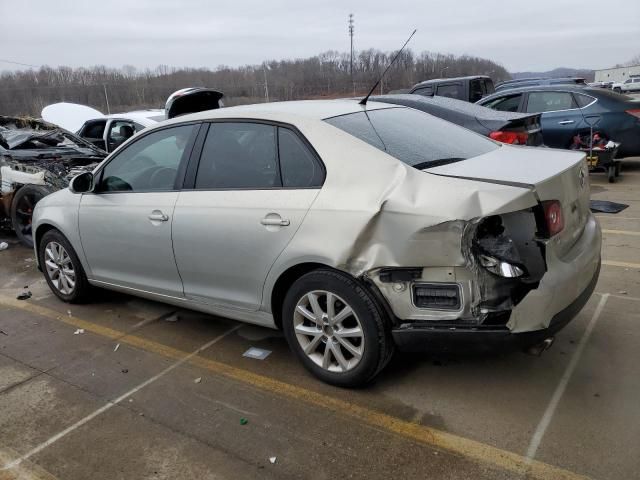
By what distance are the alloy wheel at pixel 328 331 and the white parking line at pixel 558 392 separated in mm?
944

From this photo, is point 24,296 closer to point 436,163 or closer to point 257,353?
point 257,353

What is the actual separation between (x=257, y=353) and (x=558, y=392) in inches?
74.4

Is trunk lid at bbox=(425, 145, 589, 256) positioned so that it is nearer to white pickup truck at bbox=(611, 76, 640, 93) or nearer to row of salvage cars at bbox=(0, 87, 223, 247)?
row of salvage cars at bbox=(0, 87, 223, 247)

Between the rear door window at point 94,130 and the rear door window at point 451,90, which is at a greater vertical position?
the rear door window at point 451,90

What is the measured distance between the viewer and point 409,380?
322 centimetres

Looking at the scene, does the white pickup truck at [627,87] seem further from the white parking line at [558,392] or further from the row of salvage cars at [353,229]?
the row of salvage cars at [353,229]

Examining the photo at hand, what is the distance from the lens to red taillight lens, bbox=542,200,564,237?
2693 mm

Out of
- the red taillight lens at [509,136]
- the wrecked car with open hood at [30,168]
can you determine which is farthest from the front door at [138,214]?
the red taillight lens at [509,136]

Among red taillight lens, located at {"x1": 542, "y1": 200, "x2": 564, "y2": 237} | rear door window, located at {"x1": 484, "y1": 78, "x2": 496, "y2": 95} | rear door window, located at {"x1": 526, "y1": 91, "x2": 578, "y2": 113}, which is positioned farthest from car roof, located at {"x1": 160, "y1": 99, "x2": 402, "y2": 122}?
rear door window, located at {"x1": 484, "y1": 78, "x2": 496, "y2": 95}

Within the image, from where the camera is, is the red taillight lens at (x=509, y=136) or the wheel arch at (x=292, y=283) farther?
the red taillight lens at (x=509, y=136)

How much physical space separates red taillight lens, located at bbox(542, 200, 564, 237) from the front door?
2.32 metres

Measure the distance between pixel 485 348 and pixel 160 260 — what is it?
229 centimetres

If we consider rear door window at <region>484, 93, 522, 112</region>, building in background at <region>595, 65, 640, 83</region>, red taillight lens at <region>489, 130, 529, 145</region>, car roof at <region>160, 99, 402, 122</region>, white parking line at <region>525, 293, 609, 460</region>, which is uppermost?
building in background at <region>595, 65, 640, 83</region>

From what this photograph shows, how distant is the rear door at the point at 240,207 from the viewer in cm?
311
